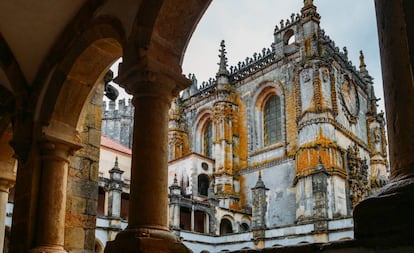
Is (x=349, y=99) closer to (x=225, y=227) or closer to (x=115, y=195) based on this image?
(x=225, y=227)

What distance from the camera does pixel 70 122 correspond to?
5.55m

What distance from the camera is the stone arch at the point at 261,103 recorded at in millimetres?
28875

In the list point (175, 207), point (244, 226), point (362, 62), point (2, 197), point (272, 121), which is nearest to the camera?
point (2, 197)

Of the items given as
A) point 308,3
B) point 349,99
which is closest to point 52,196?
point 308,3

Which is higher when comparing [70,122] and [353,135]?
[353,135]

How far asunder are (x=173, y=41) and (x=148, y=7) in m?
0.34

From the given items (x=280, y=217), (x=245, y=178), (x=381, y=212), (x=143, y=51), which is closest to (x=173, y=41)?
(x=143, y=51)

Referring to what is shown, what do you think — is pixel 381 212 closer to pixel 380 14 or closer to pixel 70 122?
pixel 380 14

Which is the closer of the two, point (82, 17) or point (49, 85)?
point (82, 17)

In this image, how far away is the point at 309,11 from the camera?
2848cm

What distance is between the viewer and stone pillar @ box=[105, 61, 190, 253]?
3.44 metres

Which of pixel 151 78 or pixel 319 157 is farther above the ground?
pixel 319 157

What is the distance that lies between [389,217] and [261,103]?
2870 cm

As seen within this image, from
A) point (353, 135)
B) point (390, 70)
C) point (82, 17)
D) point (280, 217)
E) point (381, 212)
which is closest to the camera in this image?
point (381, 212)
